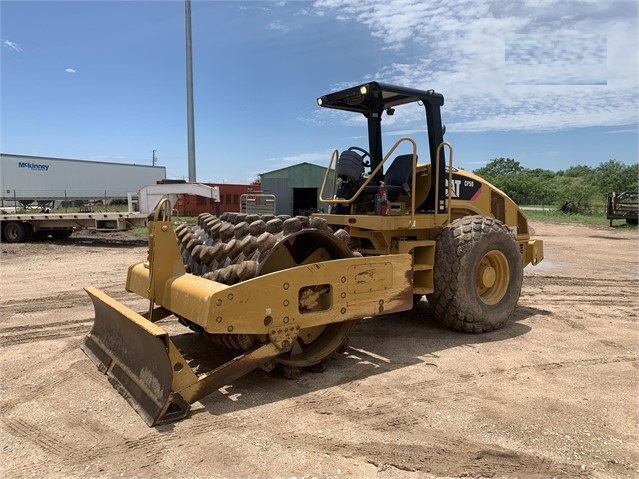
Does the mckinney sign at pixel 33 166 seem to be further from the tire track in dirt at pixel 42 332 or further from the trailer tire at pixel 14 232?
the tire track in dirt at pixel 42 332

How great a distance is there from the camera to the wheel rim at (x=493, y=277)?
223 inches

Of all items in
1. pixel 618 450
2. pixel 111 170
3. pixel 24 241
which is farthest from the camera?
pixel 111 170

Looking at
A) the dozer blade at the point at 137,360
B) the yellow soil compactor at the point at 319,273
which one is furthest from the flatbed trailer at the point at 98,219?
the dozer blade at the point at 137,360

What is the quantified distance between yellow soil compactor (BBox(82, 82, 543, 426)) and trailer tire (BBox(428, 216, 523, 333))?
14 mm

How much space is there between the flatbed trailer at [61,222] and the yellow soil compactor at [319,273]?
1135cm

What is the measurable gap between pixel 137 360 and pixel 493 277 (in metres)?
3.91

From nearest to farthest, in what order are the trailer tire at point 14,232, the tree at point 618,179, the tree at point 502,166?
the trailer tire at point 14,232, the tree at point 618,179, the tree at point 502,166

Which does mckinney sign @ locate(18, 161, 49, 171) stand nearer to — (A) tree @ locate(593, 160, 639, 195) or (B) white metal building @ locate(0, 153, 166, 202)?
(B) white metal building @ locate(0, 153, 166, 202)

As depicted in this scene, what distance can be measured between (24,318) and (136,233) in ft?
45.2

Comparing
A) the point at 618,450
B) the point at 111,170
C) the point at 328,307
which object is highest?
the point at 111,170

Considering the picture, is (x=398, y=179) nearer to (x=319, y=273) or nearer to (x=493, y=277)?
(x=493, y=277)

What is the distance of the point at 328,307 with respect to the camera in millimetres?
4215

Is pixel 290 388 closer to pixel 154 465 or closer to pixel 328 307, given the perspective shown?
pixel 328 307

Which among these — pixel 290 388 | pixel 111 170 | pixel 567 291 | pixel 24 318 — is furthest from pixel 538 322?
pixel 111 170
